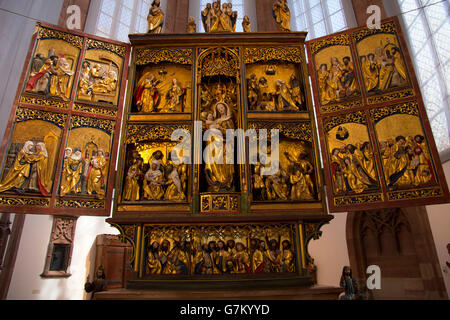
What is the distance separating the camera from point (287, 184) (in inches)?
226

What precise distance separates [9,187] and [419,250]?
8881 mm

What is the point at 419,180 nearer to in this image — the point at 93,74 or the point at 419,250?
the point at 419,250

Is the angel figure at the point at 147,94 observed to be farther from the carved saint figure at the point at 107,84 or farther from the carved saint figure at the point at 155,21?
the carved saint figure at the point at 155,21

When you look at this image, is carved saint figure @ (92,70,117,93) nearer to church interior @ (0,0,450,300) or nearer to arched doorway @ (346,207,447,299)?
church interior @ (0,0,450,300)

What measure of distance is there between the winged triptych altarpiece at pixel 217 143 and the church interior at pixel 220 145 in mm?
22

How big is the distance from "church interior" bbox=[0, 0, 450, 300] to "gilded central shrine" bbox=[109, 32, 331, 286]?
0.08 feet

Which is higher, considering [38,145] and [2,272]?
[38,145]

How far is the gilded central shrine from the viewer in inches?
206

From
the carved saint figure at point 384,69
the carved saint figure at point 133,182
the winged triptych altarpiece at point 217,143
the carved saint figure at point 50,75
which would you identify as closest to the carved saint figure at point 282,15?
the winged triptych altarpiece at point 217,143

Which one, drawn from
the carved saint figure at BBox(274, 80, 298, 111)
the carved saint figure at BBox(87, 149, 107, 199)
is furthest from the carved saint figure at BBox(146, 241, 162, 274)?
the carved saint figure at BBox(274, 80, 298, 111)

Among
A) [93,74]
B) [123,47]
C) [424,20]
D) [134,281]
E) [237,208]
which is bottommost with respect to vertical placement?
[134,281]

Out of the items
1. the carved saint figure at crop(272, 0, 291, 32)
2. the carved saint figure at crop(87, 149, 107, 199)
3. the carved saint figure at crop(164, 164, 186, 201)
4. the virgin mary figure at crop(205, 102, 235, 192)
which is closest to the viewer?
the carved saint figure at crop(87, 149, 107, 199)

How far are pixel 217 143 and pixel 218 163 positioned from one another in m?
0.37

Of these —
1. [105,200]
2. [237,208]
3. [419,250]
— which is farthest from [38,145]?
[419,250]
